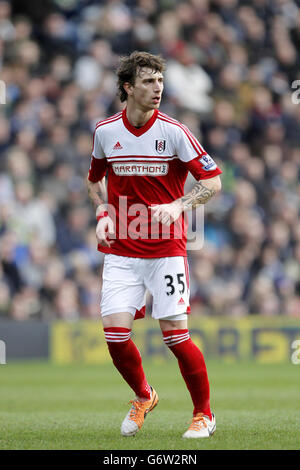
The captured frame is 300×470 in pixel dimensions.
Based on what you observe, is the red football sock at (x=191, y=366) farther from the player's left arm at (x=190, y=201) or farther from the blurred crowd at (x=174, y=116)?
the blurred crowd at (x=174, y=116)

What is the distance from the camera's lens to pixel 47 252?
12.9 meters

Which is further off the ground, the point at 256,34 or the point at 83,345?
the point at 256,34

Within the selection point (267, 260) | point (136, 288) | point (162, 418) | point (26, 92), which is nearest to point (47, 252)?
point (26, 92)

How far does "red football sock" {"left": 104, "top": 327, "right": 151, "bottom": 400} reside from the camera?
6.10 meters

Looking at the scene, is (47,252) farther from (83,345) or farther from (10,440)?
Answer: (10,440)

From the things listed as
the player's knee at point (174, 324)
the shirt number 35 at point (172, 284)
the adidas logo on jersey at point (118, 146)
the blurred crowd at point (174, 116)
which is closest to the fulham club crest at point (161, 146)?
the adidas logo on jersey at point (118, 146)

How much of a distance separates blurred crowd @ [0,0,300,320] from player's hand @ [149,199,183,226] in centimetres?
682

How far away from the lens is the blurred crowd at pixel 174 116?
42.8ft

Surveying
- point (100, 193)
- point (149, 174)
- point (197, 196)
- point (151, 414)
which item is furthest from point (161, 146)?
point (151, 414)

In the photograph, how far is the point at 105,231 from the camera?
6199 mm

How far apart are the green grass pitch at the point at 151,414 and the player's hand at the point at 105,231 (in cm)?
132

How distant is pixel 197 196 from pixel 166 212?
1.06ft

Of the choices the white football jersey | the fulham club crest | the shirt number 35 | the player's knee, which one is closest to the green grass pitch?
the player's knee

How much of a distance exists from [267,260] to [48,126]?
13.7 ft
